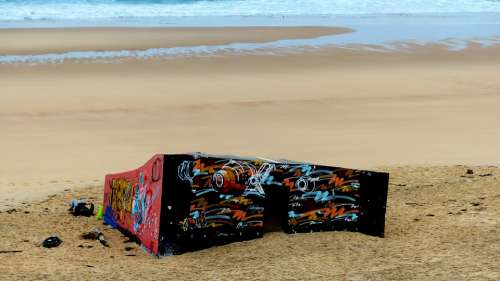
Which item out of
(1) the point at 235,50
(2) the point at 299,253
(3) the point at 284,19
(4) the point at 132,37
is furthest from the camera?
(3) the point at 284,19

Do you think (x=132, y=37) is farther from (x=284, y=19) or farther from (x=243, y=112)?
(x=243, y=112)

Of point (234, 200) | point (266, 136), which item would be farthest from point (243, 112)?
point (234, 200)

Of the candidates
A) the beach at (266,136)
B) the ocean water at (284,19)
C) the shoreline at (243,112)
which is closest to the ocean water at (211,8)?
the ocean water at (284,19)

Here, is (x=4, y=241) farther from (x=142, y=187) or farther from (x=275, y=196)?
(x=275, y=196)

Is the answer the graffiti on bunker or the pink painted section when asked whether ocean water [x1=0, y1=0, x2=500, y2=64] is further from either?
the graffiti on bunker

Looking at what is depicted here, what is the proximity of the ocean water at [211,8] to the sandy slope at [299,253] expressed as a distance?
25.3 metres

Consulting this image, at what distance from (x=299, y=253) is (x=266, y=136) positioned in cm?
544

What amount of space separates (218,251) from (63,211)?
1976mm

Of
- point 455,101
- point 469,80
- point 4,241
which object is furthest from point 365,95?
point 4,241

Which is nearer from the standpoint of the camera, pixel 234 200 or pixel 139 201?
pixel 234 200

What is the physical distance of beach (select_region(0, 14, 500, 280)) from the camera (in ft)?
20.4

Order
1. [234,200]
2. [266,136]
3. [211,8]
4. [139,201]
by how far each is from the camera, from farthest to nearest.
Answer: [211,8] → [266,136] → [139,201] → [234,200]

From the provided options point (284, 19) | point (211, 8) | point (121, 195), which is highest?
point (211, 8)

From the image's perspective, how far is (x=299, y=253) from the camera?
6.33m
